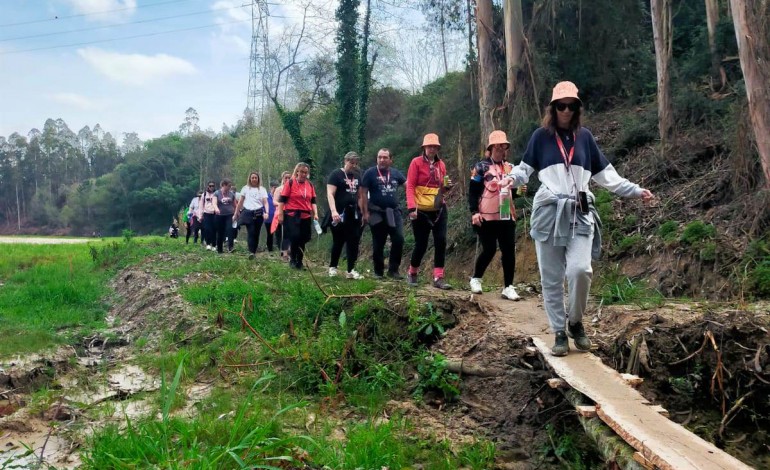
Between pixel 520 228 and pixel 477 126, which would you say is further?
pixel 477 126

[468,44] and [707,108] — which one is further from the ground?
[468,44]

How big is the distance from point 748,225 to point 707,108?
4.63m

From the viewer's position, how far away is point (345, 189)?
30.1 ft

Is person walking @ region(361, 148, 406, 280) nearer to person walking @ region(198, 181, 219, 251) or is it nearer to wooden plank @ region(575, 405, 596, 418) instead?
wooden plank @ region(575, 405, 596, 418)

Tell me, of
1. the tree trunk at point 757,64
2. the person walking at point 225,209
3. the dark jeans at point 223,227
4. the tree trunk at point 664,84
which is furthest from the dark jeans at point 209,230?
the tree trunk at point 757,64

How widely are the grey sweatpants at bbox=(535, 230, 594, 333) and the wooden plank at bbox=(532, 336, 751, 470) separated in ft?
1.08

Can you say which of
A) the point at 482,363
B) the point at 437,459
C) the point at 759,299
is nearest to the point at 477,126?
the point at 759,299

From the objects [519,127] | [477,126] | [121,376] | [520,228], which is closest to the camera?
[121,376]

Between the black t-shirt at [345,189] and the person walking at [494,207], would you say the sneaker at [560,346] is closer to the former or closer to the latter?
the person walking at [494,207]

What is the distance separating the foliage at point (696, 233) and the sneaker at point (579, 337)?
4775 mm

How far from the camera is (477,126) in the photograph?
2097 centimetres

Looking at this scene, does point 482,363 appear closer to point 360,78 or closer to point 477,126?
point 477,126

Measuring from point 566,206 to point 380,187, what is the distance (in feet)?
13.3

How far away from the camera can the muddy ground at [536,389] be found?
417 cm
